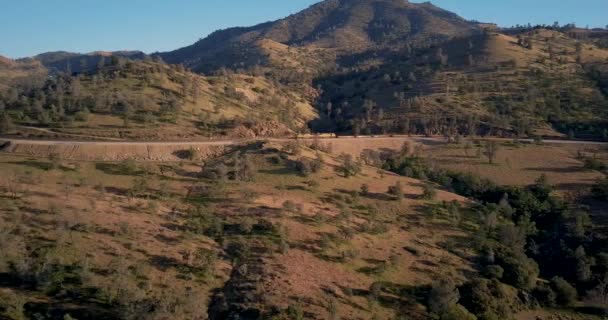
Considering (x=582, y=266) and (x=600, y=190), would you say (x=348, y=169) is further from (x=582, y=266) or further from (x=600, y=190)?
(x=600, y=190)

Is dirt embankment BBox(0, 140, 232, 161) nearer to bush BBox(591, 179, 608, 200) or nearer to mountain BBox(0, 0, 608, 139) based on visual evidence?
mountain BBox(0, 0, 608, 139)

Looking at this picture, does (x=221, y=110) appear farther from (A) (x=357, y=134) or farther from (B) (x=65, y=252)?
(B) (x=65, y=252)

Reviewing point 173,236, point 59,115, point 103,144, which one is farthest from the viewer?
point 59,115

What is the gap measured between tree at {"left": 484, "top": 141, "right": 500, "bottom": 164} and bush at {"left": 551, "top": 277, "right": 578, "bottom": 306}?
26.7 meters

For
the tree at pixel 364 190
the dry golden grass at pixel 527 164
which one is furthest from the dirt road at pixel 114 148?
the dry golden grass at pixel 527 164

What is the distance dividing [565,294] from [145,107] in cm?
4647

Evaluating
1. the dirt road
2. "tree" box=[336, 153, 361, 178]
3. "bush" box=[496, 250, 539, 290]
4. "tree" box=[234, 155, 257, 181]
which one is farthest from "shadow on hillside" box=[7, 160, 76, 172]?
"bush" box=[496, 250, 539, 290]

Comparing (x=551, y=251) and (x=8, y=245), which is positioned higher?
(x=8, y=245)

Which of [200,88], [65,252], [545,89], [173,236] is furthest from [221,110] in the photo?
[545,89]

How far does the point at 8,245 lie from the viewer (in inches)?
1137

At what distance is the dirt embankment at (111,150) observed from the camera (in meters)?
46.1

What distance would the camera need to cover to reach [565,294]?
116 feet

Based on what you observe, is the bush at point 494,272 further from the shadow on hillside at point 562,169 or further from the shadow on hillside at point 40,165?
the shadow on hillside at point 40,165

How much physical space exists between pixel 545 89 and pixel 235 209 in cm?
6921
